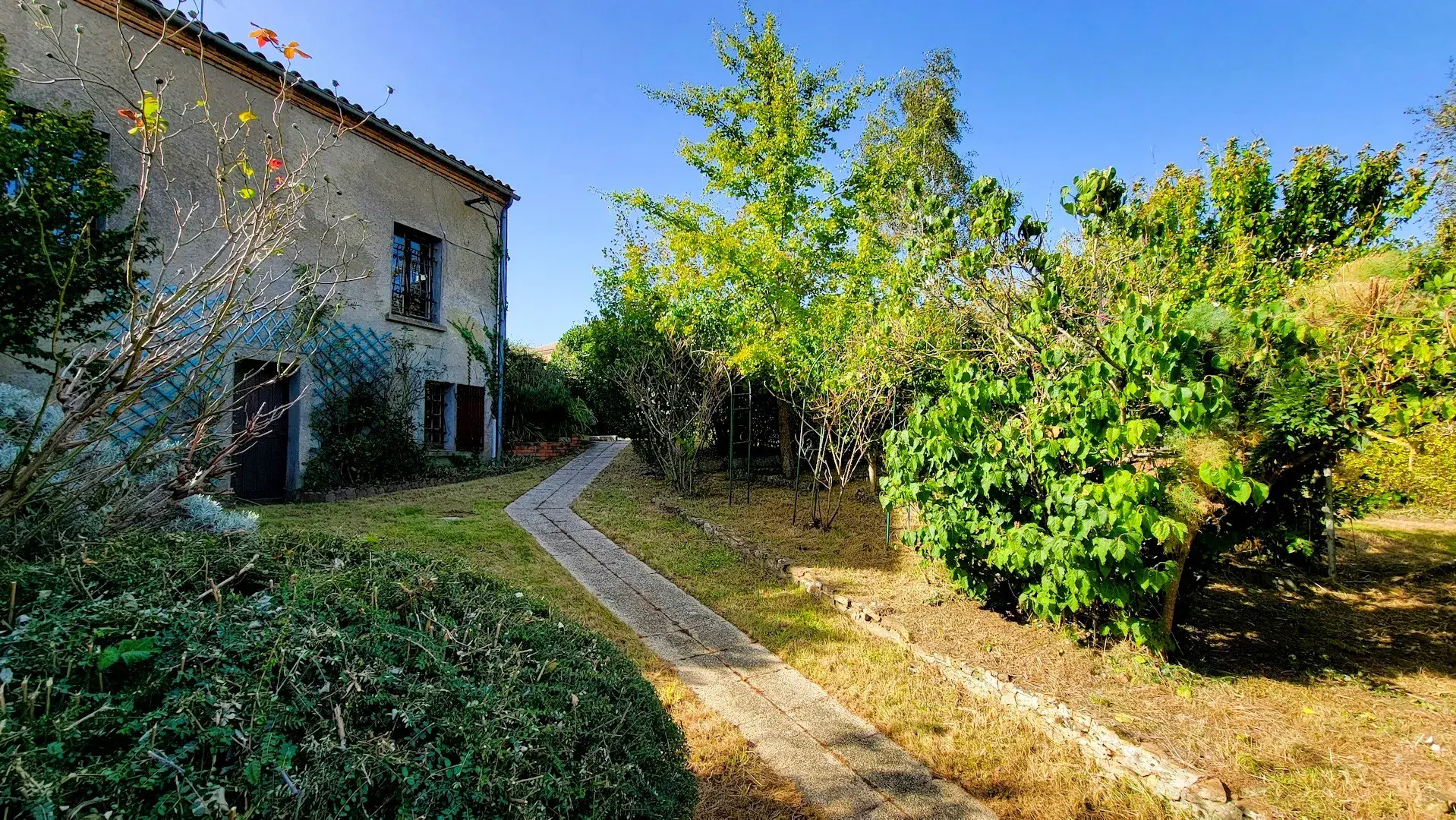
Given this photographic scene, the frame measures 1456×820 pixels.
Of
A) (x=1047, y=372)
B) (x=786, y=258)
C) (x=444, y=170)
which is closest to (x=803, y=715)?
(x=1047, y=372)

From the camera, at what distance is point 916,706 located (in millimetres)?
3473

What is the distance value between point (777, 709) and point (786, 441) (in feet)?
23.1

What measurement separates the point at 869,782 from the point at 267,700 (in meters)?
2.50

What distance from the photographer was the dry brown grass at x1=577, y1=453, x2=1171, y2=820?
2709mm

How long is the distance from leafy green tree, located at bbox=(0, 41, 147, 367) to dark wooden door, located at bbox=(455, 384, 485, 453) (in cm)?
625

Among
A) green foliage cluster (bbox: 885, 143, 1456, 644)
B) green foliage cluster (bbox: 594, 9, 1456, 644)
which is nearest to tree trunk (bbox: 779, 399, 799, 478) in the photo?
green foliage cluster (bbox: 594, 9, 1456, 644)

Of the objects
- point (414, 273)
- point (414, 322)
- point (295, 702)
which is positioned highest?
point (414, 273)

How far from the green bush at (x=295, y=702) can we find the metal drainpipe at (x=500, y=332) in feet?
36.4

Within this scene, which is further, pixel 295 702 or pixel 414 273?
pixel 414 273

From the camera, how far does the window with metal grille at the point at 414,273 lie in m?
10.7

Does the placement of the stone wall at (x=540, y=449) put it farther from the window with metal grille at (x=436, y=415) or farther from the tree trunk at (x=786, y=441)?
the tree trunk at (x=786, y=441)

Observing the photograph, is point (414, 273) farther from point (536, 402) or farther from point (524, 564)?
point (524, 564)

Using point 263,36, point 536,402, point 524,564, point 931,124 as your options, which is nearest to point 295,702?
point 263,36

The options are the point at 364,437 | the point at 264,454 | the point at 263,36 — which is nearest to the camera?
the point at 263,36
